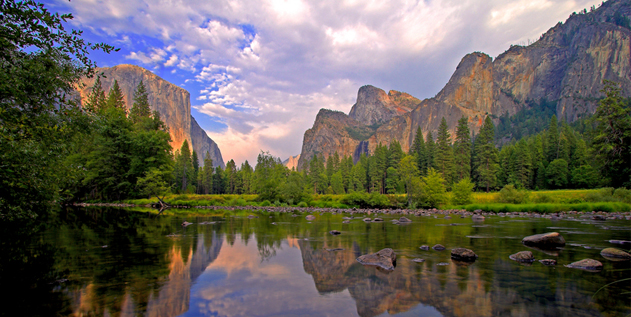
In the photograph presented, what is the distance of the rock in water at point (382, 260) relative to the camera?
874 cm

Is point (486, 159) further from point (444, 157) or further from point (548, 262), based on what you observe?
point (548, 262)

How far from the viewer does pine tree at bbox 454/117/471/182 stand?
68625 mm

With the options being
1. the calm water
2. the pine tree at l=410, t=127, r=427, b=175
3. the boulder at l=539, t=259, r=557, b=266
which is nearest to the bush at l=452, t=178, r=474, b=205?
the pine tree at l=410, t=127, r=427, b=175

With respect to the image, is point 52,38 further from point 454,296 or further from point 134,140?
point 134,140

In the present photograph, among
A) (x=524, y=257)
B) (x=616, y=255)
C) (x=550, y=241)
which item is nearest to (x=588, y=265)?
(x=524, y=257)

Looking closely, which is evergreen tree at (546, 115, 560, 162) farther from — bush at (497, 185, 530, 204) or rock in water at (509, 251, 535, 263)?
rock in water at (509, 251, 535, 263)

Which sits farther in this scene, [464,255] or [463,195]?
[463,195]

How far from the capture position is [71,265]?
8.34 meters

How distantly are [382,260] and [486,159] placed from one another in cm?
7067

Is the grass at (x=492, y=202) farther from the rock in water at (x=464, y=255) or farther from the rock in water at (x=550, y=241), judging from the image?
the rock in water at (x=464, y=255)

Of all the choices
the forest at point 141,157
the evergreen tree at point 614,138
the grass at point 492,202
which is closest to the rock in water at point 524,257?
the forest at point 141,157

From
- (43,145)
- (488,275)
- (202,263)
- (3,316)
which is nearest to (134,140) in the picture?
(43,145)

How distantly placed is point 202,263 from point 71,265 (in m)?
3.62

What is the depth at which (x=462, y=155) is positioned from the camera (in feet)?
226
